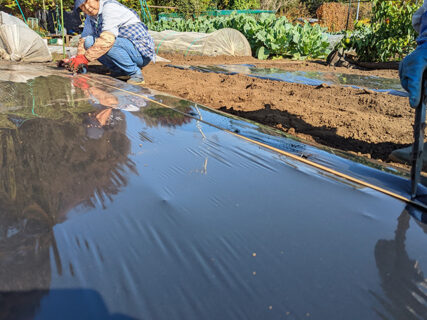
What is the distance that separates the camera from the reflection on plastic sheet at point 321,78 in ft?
14.8

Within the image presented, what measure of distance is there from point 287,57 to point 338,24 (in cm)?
1307

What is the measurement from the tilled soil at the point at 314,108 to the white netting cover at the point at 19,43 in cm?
207

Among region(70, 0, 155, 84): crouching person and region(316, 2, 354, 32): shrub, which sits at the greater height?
region(316, 2, 354, 32): shrub

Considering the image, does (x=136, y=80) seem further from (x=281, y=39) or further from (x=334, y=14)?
(x=334, y=14)

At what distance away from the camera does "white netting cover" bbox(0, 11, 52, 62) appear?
4.99 m

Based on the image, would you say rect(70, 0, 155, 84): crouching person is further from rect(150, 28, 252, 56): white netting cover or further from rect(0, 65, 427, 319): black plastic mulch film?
rect(150, 28, 252, 56): white netting cover

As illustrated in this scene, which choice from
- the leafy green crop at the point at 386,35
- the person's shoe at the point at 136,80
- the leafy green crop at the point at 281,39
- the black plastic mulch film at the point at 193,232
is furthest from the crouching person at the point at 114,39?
the leafy green crop at the point at 386,35

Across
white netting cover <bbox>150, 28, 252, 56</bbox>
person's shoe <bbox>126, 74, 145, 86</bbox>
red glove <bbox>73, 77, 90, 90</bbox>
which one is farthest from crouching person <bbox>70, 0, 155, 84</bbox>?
white netting cover <bbox>150, 28, 252, 56</bbox>

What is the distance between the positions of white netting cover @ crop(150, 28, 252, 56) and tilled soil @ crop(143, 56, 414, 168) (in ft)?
9.45

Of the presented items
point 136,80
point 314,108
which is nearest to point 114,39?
point 136,80

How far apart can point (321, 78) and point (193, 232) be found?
4674mm

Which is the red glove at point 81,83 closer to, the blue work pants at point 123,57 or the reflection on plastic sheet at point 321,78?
the blue work pants at point 123,57

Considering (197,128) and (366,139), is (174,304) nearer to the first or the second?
(197,128)

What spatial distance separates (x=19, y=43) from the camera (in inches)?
199
